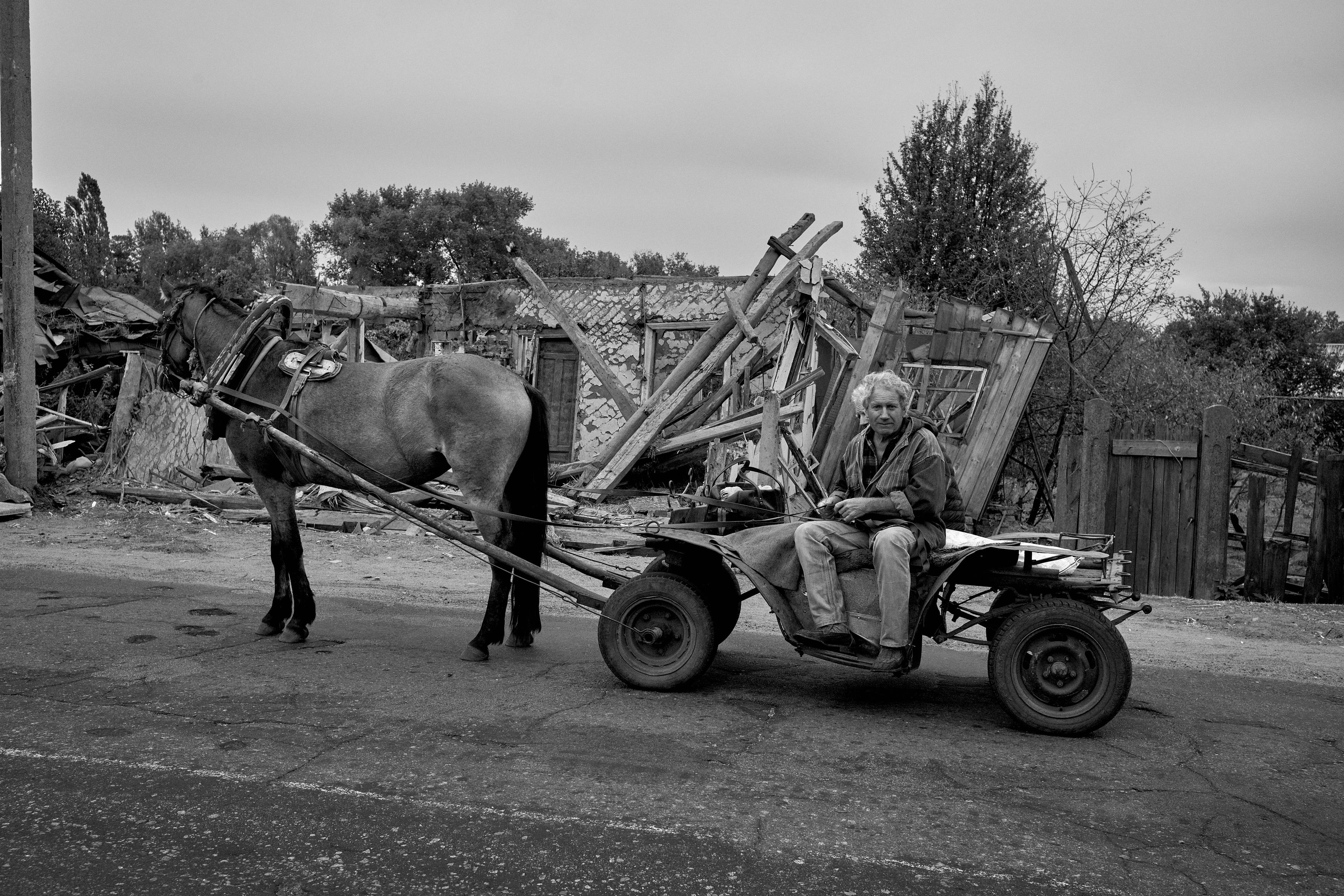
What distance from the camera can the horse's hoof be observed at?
6730 millimetres

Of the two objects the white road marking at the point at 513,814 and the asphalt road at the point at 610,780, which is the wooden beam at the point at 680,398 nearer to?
the asphalt road at the point at 610,780

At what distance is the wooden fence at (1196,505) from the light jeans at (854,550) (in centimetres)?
535

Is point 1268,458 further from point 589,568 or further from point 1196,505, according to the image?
point 589,568

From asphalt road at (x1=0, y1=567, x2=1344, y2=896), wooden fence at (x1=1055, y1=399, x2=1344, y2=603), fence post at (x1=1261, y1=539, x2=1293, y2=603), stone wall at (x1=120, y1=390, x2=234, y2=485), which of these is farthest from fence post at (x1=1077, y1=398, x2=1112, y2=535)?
stone wall at (x1=120, y1=390, x2=234, y2=485)

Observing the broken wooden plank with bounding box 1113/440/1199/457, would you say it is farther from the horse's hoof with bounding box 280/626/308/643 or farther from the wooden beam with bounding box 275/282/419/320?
the wooden beam with bounding box 275/282/419/320

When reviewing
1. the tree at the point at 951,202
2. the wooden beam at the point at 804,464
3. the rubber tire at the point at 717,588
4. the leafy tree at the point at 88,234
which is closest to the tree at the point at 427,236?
the leafy tree at the point at 88,234

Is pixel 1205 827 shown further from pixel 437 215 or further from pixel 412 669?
pixel 437 215

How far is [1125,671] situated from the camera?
5035 mm

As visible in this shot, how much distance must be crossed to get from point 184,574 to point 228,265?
5289cm

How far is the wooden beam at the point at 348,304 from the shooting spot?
15586 mm

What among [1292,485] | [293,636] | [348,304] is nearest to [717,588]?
[293,636]

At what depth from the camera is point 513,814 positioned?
3828 millimetres

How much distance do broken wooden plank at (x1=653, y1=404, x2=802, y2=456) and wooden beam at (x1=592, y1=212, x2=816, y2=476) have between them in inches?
20.0

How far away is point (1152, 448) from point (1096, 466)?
53 centimetres
